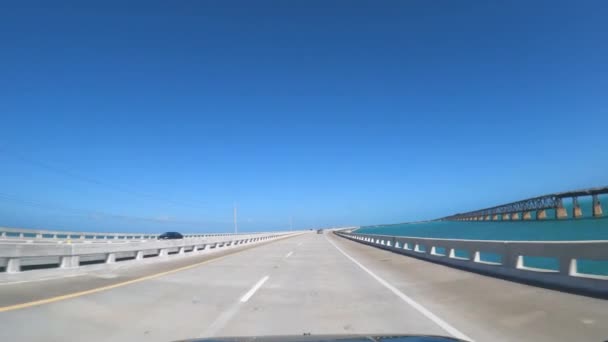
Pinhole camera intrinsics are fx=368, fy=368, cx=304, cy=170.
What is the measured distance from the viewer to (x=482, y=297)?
8305mm

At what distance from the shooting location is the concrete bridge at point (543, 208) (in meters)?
96.8

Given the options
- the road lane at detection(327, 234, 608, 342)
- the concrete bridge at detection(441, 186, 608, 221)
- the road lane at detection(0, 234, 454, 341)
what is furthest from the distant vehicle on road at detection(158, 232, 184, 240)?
the concrete bridge at detection(441, 186, 608, 221)

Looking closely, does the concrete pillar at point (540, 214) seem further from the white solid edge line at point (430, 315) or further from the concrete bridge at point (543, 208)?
the white solid edge line at point (430, 315)

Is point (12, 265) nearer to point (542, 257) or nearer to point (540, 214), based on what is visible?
point (542, 257)

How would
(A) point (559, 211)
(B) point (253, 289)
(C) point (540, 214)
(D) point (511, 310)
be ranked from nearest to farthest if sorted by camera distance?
(D) point (511, 310), (B) point (253, 289), (A) point (559, 211), (C) point (540, 214)

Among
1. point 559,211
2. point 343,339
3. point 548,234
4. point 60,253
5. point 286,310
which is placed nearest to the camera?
point 343,339

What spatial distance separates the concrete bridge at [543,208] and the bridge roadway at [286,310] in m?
108

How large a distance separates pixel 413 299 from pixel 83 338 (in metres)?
6.41

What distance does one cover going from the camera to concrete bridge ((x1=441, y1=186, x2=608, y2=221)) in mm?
96775

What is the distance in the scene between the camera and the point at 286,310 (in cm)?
707

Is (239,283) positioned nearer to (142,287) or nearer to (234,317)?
(142,287)

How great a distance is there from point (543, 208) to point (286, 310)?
134 metres

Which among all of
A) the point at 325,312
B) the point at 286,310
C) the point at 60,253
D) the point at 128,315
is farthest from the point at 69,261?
the point at 325,312

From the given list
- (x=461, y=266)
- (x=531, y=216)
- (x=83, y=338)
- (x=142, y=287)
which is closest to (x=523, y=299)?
(x=461, y=266)
